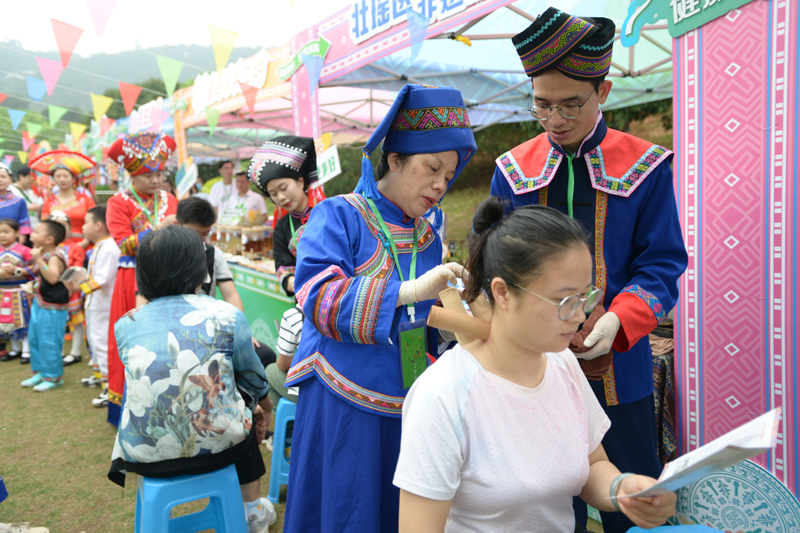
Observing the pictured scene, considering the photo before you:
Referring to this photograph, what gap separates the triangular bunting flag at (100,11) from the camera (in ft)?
14.2

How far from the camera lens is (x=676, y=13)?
7.06 ft

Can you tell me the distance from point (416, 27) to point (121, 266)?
271 cm

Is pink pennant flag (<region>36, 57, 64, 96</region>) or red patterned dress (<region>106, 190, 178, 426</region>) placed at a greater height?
pink pennant flag (<region>36, 57, 64, 96</region>)

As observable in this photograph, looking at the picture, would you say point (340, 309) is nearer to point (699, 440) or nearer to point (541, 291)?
point (541, 291)

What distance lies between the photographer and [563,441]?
109 centimetres

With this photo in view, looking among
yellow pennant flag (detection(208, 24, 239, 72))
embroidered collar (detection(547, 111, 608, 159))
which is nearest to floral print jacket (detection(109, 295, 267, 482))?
embroidered collar (detection(547, 111, 608, 159))

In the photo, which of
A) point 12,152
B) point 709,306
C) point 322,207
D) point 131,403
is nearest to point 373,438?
point 322,207

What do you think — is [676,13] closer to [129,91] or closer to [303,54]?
[303,54]

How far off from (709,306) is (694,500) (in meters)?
1.28

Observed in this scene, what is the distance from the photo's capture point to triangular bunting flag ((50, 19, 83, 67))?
499 centimetres

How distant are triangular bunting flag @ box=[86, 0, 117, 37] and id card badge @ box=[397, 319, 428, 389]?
15.1 feet

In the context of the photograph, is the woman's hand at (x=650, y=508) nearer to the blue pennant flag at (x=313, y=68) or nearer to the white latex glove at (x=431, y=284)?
the white latex glove at (x=431, y=284)

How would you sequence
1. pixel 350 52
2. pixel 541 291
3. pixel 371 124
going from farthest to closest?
pixel 371 124
pixel 350 52
pixel 541 291

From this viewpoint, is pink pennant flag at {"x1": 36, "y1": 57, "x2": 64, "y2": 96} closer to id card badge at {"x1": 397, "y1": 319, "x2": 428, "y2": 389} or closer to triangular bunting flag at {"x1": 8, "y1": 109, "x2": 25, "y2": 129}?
triangular bunting flag at {"x1": 8, "y1": 109, "x2": 25, "y2": 129}
